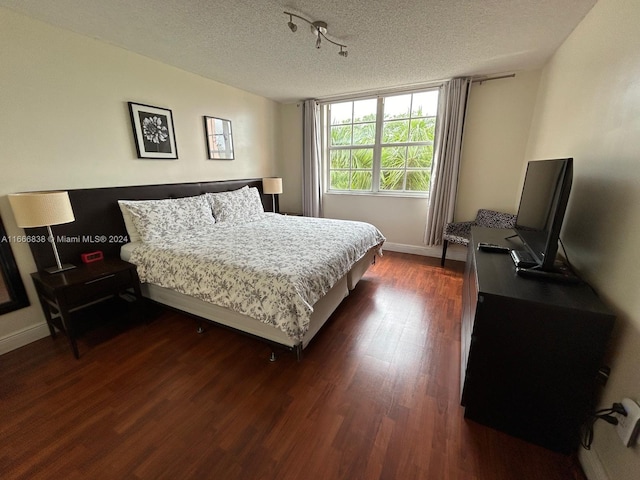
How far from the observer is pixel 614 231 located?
1.16 m

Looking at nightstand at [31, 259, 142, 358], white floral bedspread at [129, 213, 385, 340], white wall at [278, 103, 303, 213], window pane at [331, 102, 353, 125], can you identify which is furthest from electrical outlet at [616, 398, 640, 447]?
white wall at [278, 103, 303, 213]

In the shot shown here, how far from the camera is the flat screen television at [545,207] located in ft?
3.83

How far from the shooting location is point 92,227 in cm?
215

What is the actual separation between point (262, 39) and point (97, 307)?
272cm

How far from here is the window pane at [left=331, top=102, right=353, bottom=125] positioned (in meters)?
3.92

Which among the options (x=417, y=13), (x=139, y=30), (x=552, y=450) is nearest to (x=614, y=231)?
(x=552, y=450)

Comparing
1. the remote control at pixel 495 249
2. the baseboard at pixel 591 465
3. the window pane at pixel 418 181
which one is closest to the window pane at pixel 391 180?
the window pane at pixel 418 181

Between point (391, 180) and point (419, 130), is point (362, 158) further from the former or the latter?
point (419, 130)

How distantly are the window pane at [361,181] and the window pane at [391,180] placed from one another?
190mm

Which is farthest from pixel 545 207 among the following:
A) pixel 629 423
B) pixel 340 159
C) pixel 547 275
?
pixel 340 159

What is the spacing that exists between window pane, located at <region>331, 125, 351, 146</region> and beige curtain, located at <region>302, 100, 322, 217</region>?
0.25m

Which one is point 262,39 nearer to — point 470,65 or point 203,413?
point 470,65

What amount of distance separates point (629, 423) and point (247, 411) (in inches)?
63.1

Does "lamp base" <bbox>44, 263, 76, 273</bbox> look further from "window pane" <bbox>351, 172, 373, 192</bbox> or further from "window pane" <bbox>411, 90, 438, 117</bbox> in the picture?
"window pane" <bbox>411, 90, 438, 117</bbox>
